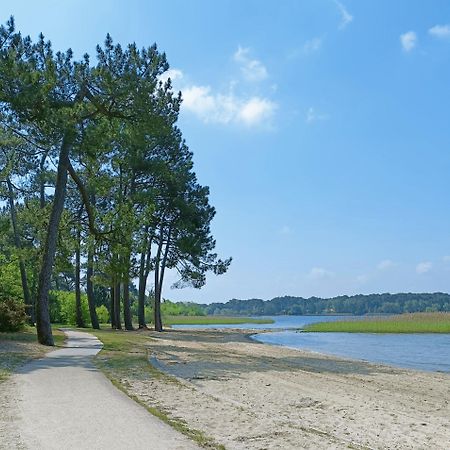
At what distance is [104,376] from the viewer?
481 inches

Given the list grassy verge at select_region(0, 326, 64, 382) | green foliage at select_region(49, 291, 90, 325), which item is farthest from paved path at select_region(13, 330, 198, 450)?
green foliage at select_region(49, 291, 90, 325)

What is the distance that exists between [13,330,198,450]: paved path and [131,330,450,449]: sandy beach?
63 centimetres

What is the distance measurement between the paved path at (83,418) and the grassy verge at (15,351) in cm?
129

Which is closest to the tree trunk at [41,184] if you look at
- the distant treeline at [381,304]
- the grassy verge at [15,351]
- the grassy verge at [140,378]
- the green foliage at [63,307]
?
the grassy verge at [15,351]

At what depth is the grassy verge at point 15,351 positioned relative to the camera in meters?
13.3

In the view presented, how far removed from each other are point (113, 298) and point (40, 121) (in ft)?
81.8

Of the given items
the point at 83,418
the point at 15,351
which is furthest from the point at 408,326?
the point at 83,418

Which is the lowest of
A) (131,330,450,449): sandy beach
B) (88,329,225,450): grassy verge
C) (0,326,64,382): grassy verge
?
(131,330,450,449): sandy beach

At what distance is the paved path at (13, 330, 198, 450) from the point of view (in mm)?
6262

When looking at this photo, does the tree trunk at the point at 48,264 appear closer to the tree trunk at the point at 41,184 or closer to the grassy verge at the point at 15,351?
the grassy verge at the point at 15,351

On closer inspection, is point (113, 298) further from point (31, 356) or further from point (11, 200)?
point (31, 356)

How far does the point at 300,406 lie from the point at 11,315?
18.2 meters

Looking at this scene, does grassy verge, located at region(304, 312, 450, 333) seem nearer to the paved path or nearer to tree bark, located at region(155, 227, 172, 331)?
tree bark, located at region(155, 227, 172, 331)

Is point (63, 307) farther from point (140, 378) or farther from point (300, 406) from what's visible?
point (300, 406)
